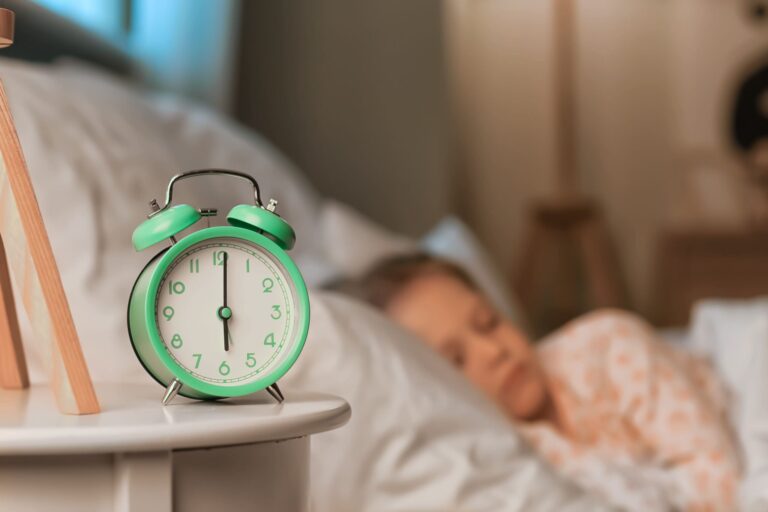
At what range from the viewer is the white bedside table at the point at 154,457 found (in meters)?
0.54

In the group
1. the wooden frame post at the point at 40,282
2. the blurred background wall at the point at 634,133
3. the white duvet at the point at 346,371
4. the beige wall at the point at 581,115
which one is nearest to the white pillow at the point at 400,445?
the white duvet at the point at 346,371

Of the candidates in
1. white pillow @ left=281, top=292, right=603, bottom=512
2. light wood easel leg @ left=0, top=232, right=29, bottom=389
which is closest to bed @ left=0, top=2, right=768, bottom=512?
white pillow @ left=281, top=292, right=603, bottom=512

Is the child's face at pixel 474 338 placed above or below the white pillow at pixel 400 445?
below

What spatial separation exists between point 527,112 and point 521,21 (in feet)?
1.31

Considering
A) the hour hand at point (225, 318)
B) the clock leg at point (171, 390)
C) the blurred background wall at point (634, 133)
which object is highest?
the hour hand at point (225, 318)

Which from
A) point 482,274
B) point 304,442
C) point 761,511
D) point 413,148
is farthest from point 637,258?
point 304,442

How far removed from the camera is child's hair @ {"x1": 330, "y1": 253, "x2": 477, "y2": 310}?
1.46 meters

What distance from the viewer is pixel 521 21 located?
14.0 ft

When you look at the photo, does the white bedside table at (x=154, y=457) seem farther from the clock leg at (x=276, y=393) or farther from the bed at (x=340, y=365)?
the bed at (x=340, y=365)

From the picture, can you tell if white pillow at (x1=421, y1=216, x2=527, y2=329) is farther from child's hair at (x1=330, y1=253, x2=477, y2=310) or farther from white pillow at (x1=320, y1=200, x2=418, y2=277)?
child's hair at (x1=330, y1=253, x2=477, y2=310)

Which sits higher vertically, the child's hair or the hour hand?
the hour hand

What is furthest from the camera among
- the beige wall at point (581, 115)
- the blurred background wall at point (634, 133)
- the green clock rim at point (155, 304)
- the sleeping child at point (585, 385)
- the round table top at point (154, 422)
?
the beige wall at point (581, 115)

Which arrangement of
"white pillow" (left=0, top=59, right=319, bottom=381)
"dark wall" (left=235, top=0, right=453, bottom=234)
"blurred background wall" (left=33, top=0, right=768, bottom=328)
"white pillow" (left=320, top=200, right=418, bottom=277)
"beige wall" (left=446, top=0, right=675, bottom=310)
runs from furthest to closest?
"beige wall" (left=446, top=0, right=675, bottom=310)
"blurred background wall" (left=33, top=0, right=768, bottom=328)
"dark wall" (left=235, top=0, right=453, bottom=234)
"white pillow" (left=320, top=200, right=418, bottom=277)
"white pillow" (left=0, top=59, right=319, bottom=381)

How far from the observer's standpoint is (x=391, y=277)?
1.50 meters
